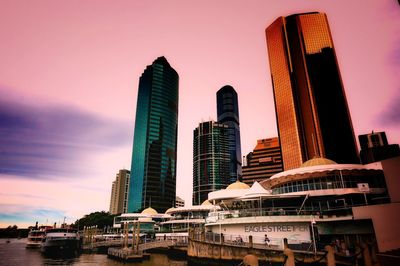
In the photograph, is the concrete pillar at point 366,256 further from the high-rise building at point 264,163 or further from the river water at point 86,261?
the high-rise building at point 264,163

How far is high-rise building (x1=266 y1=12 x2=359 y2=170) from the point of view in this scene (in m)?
131

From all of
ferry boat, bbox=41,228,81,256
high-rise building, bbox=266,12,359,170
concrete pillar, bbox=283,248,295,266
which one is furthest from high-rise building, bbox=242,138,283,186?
concrete pillar, bbox=283,248,295,266

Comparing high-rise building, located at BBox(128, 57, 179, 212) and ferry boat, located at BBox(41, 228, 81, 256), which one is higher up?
high-rise building, located at BBox(128, 57, 179, 212)

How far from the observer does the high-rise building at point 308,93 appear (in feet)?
430

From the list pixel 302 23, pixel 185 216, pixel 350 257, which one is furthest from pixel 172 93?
→ pixel 350 257

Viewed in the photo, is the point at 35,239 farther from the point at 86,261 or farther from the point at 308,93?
the point at 308,93

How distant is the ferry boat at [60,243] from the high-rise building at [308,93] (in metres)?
98.8

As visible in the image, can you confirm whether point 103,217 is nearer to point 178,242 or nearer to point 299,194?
point 178,242

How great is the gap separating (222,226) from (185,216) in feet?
159

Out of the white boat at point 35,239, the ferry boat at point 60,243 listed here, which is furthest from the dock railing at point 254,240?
the white boat at point 35,239

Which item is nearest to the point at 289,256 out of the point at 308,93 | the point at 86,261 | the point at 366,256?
the point at 366,256

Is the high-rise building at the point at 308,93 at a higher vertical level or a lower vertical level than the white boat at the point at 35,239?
higher

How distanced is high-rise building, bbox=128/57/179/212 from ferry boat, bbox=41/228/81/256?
309 ft

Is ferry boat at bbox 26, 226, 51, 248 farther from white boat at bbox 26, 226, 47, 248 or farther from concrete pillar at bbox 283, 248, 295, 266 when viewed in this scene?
concrete pillar at bbox 283, 248, 295, 266
